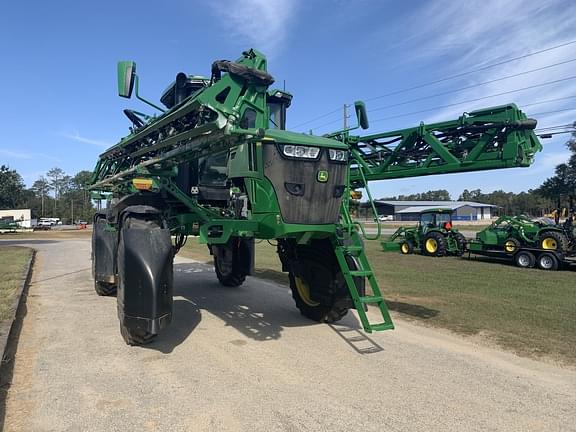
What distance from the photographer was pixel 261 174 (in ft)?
17.1

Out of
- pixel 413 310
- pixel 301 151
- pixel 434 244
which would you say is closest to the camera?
pixel 301 151

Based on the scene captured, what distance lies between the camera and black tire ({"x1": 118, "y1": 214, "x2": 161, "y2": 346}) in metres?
5.18

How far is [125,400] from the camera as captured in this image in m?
3.90

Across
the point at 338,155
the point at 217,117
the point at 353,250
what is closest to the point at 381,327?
the point at 353,250

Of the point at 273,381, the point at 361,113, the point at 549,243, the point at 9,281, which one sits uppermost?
the point at 361,113

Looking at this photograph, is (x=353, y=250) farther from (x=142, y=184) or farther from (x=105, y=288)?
(x=105, y=288)

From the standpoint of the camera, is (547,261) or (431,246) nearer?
(547,261)

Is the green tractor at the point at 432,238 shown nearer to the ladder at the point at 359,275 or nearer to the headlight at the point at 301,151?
the ladder at the point at 359,275

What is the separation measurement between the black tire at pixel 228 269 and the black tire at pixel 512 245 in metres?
9.63

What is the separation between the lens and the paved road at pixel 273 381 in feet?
11.6

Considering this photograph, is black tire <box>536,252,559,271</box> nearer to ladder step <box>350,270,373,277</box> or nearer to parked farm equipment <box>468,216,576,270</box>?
parked farm equipment <box>468,216,576,270</box>

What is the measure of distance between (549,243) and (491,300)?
7211mm

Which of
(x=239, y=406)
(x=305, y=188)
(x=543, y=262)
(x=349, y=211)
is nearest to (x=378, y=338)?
(x=349, y=211)

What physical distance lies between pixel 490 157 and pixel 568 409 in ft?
9.47
